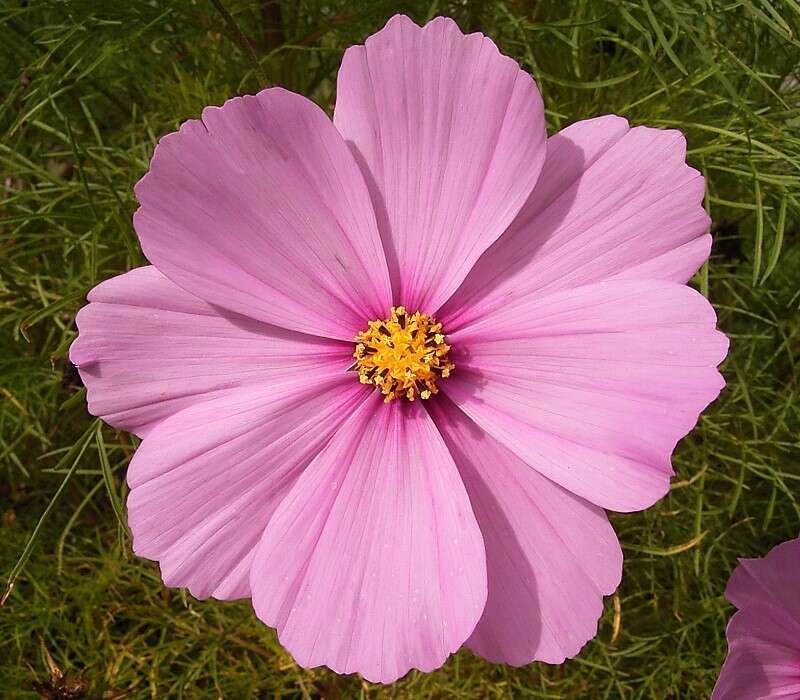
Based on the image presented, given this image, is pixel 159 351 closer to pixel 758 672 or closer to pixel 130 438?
pixel 130 438

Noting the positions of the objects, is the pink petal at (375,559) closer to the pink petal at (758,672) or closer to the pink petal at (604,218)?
the pink petal at (604,218)


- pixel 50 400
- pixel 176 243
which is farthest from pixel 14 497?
pixel 176 243

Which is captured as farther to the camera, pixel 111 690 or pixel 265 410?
pixel 111 690

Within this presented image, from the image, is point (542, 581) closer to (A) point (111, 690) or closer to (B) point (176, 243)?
(B) point (176, 243)

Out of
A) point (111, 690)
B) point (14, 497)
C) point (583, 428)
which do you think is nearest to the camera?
point (583, 428)

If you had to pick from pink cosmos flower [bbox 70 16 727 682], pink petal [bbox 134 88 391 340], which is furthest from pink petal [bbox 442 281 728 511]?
pink petal [bbox 134 88 391 340]

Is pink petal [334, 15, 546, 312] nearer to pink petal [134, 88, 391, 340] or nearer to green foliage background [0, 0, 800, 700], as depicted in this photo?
pink petal [134, 88, 391, 340]
